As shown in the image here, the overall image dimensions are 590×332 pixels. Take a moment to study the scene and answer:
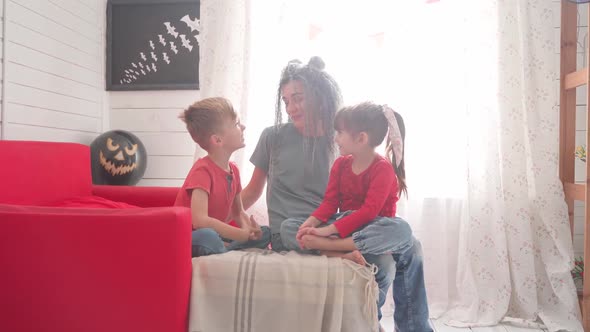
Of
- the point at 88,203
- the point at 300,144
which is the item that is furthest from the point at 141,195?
the point at 300,144

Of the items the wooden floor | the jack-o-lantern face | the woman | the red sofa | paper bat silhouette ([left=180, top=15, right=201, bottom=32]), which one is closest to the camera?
the red sofa

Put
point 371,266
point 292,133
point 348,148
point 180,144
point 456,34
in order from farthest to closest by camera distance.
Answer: point 180,144, point 456,34, point 292,133, point 348,148, point 371,266

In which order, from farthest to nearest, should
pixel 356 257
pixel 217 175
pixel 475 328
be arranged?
pixel 475 328
pixel 217 175
pixel 356 257

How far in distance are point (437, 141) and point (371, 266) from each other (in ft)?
4.16

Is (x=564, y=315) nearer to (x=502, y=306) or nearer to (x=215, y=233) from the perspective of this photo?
(x=502, y=306)

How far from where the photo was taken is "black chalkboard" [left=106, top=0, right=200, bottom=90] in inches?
105

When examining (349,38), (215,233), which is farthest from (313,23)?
(215,233)

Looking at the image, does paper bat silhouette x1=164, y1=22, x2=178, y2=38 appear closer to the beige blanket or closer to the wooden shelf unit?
the beige blanket

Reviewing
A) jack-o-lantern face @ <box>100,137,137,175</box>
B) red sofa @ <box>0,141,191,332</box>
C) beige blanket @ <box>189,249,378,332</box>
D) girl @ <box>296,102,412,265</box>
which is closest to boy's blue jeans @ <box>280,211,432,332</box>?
A: girl @ <box>296,102,412,265</box>

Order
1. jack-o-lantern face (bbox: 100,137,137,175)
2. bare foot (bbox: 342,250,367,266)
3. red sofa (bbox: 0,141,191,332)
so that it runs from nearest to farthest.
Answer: red sofa (bbox: 0,141,191,332), bare foot (bbox: 342,250,367,266), jack-o-lantern face (bbox: 100,137,137,175)

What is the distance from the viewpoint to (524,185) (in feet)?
7.49

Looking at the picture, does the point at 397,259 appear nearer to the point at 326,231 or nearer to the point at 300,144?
the point at 326,231

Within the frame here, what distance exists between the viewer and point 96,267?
3.64 feet

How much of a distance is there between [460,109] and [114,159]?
67.0 inches
